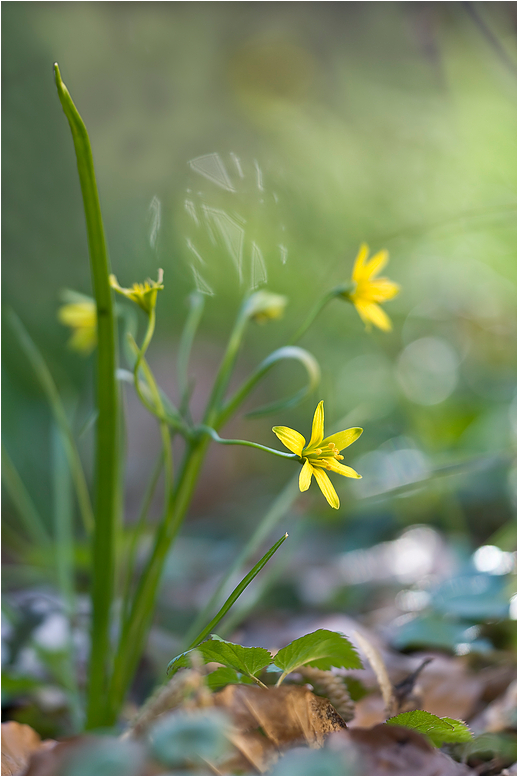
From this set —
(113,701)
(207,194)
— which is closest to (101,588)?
(113,701)

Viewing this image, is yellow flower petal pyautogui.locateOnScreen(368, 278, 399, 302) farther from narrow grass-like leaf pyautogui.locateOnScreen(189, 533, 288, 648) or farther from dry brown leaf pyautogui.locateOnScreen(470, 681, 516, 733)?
dry brown leaf pyautogui.locateOnScreen(470, 681, 516, 733)

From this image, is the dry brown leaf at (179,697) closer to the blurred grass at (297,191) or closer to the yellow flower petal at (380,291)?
the yellow flower petal at (380,291)

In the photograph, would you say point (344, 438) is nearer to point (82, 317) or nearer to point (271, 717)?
point (271, 717)

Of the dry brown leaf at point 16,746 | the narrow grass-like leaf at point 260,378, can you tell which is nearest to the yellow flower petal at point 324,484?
the narrow grass-like leaf at point 260,378

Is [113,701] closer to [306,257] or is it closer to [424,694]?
[424,694]

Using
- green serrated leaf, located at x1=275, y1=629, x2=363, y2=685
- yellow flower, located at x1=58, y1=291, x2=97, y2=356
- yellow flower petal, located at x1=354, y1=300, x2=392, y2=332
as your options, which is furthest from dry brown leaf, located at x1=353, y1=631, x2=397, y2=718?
yellow flower, located at x1=58, y1=291, x2=97, y2=356
